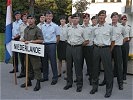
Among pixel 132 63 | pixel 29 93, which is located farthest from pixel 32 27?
pixel 132 63

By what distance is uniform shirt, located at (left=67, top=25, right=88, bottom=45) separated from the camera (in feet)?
26.8

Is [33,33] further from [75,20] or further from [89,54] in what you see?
[89,54]

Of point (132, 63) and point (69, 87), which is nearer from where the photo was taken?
point (69, 87)

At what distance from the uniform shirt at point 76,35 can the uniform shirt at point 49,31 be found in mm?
882

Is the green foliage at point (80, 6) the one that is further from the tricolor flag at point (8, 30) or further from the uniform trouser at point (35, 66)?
the uniform trouser at point (35, 66)

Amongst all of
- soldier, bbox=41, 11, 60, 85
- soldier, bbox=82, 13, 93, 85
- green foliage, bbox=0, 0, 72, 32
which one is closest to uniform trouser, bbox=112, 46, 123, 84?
soldier, bbox=82, 13, 93, 85

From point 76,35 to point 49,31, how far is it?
1.10 m

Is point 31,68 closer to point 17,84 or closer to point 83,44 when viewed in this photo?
point 17,84

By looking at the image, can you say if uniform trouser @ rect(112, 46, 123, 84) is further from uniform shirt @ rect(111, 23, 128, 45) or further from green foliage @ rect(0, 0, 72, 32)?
green foliage @ rect(0, 0, 72, 32)

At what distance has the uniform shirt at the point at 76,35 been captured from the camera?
8156 mm

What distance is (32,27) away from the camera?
8180 millimetres

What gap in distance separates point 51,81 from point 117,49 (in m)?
2.06

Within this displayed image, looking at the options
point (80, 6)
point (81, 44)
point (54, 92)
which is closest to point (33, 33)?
point (81, 44)

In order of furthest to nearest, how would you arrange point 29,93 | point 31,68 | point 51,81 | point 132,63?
1. point 132,63
2. point 51,81
3. point 31,68
4. point 29,93
